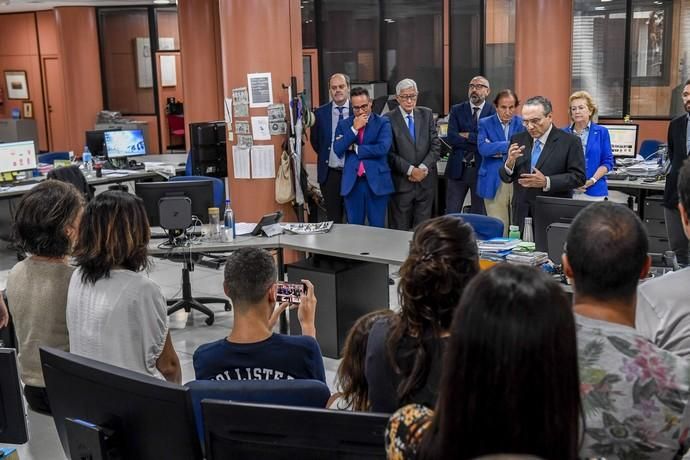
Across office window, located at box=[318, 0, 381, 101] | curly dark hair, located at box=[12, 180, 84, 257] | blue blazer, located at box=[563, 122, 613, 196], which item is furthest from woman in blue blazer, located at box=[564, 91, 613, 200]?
office window, located at box=[318, 0, 381, 101]

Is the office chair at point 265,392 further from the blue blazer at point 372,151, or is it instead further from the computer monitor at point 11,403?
the blue blazer at point 372,151

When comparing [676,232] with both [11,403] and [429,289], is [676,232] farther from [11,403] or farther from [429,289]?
[11,403]

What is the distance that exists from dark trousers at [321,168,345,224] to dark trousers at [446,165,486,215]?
119cm

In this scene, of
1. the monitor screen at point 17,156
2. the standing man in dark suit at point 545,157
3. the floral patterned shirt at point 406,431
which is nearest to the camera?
the floral patterned shirt at point 406,431

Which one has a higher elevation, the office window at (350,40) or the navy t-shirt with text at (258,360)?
the office window at (350,40)

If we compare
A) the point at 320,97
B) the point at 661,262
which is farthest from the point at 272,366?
the point at 320,97

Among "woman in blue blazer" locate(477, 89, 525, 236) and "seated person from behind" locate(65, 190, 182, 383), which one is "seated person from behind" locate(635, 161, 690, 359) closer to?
"seated person from behind" locate(65, 190, 182, 383)

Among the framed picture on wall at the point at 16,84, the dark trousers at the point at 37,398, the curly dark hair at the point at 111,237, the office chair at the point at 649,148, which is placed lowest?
the dark trousers at the point at 37,398

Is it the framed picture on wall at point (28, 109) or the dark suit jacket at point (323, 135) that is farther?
the framed picture on wall at point (28, 109)

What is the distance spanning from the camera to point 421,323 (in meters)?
2.16

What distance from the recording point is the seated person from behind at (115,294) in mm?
3080

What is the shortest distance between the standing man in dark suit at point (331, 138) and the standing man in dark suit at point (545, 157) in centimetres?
192

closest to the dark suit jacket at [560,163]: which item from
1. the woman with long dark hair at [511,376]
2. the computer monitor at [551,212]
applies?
the computer monitor at [551,212]

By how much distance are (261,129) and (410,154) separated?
1275 millimetres
